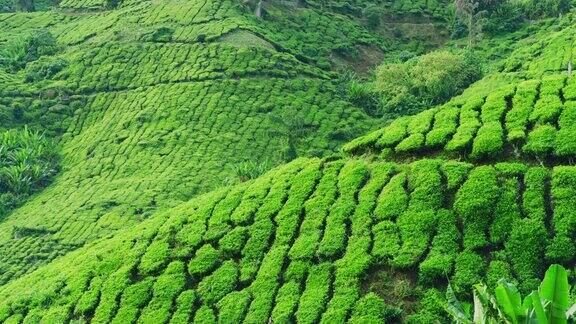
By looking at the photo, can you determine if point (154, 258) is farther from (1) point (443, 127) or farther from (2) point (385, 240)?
(1) point (443, 127)

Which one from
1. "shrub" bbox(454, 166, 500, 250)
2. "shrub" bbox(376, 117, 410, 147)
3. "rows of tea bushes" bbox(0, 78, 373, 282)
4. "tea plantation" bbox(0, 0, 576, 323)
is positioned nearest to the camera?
"shrub" bbox(454, 166, 500, 250)

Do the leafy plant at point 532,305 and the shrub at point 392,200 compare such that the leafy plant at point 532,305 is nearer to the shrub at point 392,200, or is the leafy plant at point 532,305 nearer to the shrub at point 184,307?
the shrub at point 392,200

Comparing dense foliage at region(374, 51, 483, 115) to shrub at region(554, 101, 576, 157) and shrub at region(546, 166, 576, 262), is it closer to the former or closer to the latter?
shrub at region(554, 101, 576, 157)

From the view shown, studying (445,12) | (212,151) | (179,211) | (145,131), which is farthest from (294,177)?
(445,12)

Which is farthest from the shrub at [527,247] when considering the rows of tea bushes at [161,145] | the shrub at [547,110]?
the rows of tea bushes at [161,145]

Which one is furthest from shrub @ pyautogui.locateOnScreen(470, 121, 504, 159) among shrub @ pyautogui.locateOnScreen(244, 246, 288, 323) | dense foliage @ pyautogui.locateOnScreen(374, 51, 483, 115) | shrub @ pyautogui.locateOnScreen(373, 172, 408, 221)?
dense foliage @ pyautogui.locateOnScreen(374, 51, 483, 115)
